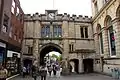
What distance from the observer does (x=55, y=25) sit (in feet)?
92.9

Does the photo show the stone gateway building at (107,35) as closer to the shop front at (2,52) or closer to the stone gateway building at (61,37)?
the stone gateway building at (61,37)

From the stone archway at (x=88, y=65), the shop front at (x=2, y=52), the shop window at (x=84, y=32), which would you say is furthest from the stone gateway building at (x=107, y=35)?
the shop front at (x=2, y=52)

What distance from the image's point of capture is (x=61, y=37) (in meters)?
27.6

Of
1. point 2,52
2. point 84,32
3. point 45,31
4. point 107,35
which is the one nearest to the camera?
point 2,52

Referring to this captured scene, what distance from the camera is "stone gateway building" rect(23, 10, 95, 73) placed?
2702 centimetres

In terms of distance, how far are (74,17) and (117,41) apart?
1195 cm

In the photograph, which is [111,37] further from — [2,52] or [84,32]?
[2,52]

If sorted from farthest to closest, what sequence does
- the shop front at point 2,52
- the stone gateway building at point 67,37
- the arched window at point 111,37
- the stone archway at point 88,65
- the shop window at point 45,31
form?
the stone archway at point 88,65, the shop window at point 45,31, the stone gateway building at point 67,37, the arched window at point 111,37, the shop front at point 2,52

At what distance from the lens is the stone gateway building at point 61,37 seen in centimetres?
2702

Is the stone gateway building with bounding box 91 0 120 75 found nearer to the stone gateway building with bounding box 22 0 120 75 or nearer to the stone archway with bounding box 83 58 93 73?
the stone gateway building with bounding box 22 0 120 75

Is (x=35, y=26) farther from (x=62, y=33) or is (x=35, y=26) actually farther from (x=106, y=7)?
(x=106, y=7)

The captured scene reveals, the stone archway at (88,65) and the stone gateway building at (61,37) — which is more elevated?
the stone gateway building at (61,37)

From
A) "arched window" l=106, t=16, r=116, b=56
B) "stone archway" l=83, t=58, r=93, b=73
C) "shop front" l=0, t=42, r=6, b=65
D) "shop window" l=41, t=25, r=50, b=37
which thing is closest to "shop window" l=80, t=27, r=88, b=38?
"stone archway" l=83, t=58, r=93, b=73

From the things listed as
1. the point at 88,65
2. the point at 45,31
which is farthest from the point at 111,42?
the point at 45,31
